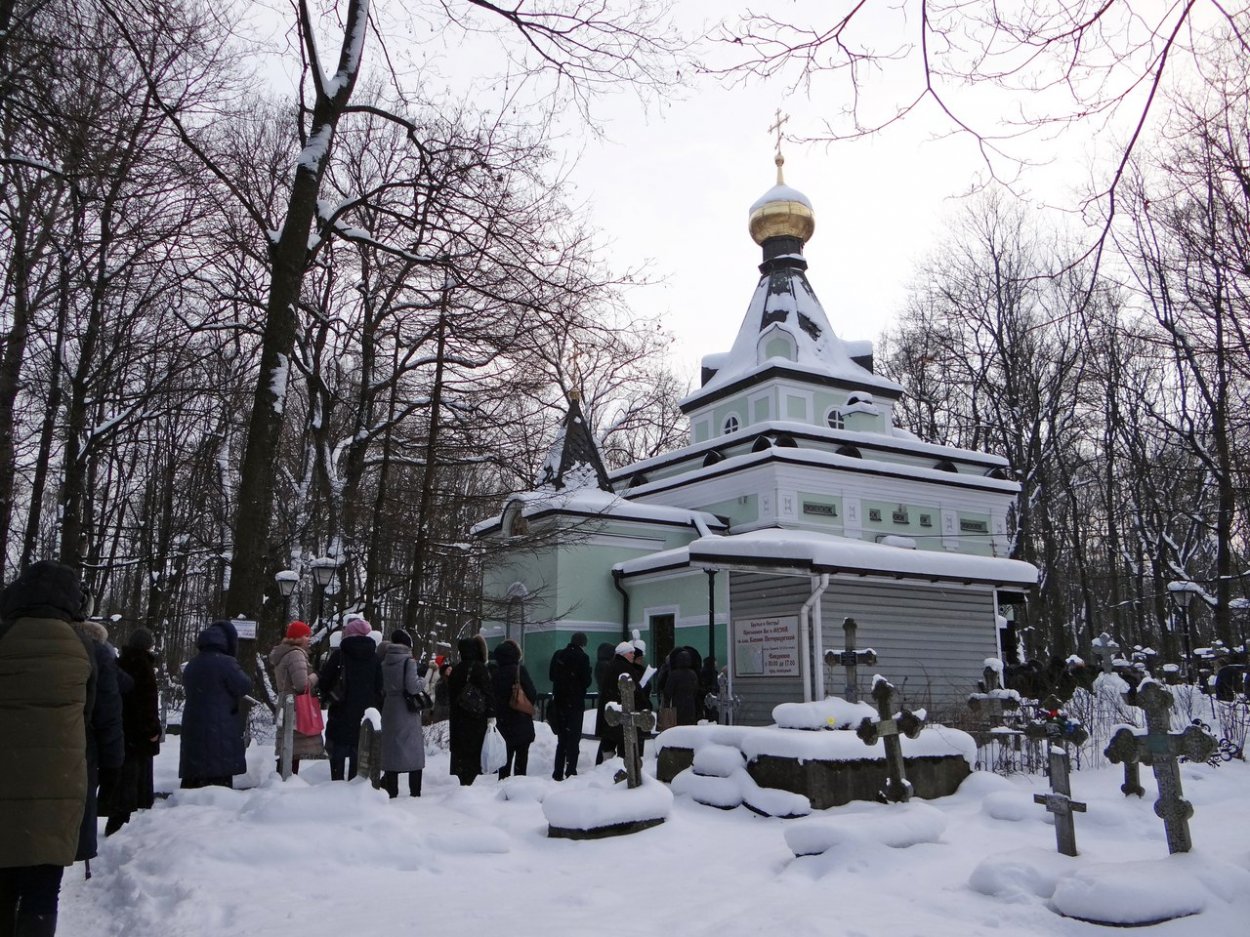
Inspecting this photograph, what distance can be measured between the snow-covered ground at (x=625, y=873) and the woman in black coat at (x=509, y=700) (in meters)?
1.86

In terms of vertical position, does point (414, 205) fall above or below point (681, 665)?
above

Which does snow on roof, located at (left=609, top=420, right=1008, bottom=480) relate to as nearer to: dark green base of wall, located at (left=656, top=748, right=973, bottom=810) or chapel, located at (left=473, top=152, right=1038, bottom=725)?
chapel, located at (left=473, top=152, right=1038, bottom=725)

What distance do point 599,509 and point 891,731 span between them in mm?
16700

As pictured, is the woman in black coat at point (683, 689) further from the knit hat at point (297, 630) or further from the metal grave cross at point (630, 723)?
the knit hat at point (297, 630)

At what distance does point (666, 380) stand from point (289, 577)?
24057 mm

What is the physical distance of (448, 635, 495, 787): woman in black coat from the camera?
31.5 feet

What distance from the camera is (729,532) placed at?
26.2 meters

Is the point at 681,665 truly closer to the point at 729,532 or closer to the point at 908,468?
the point at 729,532

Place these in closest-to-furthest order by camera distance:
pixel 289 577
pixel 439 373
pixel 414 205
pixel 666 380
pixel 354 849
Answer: pixel 354 849
pixel 414 205
pixel 289 577
pixel 439 373
pixel 666 380

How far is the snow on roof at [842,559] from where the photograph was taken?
1492cm

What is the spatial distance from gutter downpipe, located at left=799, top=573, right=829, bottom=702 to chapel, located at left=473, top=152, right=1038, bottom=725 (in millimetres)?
32

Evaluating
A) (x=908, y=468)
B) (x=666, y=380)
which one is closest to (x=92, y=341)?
(x=908, y=468)

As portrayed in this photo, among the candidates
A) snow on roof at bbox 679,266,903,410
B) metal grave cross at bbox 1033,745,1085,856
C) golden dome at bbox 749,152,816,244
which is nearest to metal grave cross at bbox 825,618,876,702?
metal grave cross at bbox 1033,745,1085,856

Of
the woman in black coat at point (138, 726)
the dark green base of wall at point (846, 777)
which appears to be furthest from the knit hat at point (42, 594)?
the dark green base of wall at point (846, 777)
